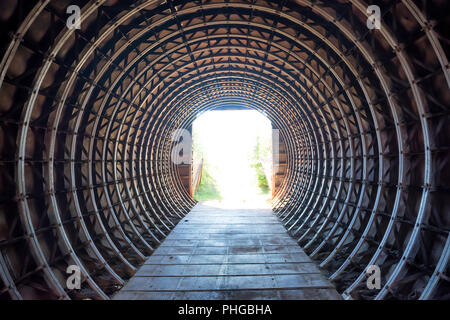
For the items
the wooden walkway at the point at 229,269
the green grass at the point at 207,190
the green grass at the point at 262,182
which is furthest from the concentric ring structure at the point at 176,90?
the green grass at the point at 262,182

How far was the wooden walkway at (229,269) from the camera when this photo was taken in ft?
33.6

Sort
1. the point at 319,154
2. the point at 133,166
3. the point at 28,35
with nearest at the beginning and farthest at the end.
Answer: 1. the point at 28,35
2. the point at 133,166
3. the point at 319,154

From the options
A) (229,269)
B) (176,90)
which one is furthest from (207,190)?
(229,269)

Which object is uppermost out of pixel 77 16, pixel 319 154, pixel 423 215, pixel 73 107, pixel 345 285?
pixel 77 16

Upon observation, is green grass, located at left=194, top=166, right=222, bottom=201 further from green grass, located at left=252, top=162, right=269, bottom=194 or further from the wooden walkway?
the wooden walkway

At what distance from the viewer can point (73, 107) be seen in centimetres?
1073

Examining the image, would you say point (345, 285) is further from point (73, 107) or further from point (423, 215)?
point (73, 107)

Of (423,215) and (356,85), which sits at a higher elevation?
(356,85)

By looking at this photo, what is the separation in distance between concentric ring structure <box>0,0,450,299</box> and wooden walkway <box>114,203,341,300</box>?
39.0 inches

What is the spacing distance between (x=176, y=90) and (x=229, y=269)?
15.1m

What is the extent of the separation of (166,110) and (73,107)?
38.6 ft

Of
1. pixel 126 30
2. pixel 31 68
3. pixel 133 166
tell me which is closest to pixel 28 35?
pixel 31 68

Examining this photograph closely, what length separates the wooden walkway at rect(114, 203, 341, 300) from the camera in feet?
33.6

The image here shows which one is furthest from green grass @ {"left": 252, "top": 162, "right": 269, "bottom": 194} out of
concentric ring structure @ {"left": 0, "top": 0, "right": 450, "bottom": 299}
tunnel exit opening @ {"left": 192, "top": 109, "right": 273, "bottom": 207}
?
concentric ring structure @ {"left": 0, "top": 0, "right": 450, "bottom": 299}
